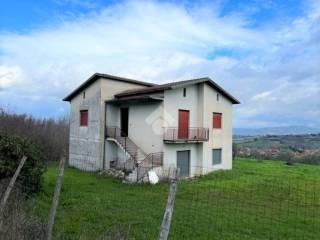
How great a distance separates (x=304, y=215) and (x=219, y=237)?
18.1 ft

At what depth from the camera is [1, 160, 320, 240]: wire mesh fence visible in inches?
333

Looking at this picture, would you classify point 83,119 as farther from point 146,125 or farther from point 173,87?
point 173,87

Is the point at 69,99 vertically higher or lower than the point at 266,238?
higher

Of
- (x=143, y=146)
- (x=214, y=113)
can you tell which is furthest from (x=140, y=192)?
(x=214, y=113)

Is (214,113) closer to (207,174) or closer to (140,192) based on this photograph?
(207,174)

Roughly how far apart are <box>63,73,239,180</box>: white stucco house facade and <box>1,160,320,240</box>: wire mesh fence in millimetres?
4517

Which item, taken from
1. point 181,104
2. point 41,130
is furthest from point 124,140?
point 41,130

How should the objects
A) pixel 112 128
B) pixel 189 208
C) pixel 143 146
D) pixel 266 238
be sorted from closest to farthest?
pixel 266 238 < pixel 189 208 < pixel 143 146 < pixel 112 128

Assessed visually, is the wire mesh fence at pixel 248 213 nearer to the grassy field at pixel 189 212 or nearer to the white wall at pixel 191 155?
the grassy field at pixel 189 212

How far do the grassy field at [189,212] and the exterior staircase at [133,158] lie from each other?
2051 millimetres

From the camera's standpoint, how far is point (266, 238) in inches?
380

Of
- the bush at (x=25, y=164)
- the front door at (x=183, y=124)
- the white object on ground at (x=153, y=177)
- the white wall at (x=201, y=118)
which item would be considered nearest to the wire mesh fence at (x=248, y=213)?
the white object on ground at (x=153, y=177)

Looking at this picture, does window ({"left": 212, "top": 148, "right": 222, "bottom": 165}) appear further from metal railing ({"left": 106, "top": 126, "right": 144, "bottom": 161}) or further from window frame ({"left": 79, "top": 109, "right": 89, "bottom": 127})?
window frame ({"left": 79, "top": 109, "right": 89, "bottom": 127})

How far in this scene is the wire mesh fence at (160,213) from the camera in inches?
333
